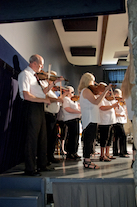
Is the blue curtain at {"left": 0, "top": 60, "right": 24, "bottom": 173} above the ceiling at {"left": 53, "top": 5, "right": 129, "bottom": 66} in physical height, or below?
below

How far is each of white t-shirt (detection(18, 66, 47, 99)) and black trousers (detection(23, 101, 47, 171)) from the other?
0.16 metres

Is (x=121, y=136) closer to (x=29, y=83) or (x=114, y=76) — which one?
(x=29, y=83)

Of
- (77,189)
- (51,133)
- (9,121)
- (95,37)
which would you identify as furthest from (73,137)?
(95,37)

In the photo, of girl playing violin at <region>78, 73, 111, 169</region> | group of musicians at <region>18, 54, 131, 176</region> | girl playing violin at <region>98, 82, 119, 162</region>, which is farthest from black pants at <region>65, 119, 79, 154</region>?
girl playing violin at <region>78, 73, 111, 169</region>

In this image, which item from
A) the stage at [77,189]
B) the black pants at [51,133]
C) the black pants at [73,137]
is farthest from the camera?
the black pants at [73,137]

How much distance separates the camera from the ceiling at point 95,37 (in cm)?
539

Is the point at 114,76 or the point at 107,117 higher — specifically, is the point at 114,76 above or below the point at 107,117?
above

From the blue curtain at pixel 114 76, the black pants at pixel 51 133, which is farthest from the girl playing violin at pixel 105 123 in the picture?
the blue curtain at pixel 114 76

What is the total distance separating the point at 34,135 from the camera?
2172mm

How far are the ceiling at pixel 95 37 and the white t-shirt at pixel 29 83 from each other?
3.49 m

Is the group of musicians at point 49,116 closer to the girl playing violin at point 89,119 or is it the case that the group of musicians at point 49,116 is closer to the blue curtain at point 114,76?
the girl playing violin at point 89,119

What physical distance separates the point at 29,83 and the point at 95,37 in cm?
496

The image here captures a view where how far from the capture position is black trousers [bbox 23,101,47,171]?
2119 mm

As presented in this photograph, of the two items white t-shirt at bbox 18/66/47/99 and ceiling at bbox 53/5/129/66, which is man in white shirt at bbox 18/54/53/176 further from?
ceiling at bbox 53/5/129/66
